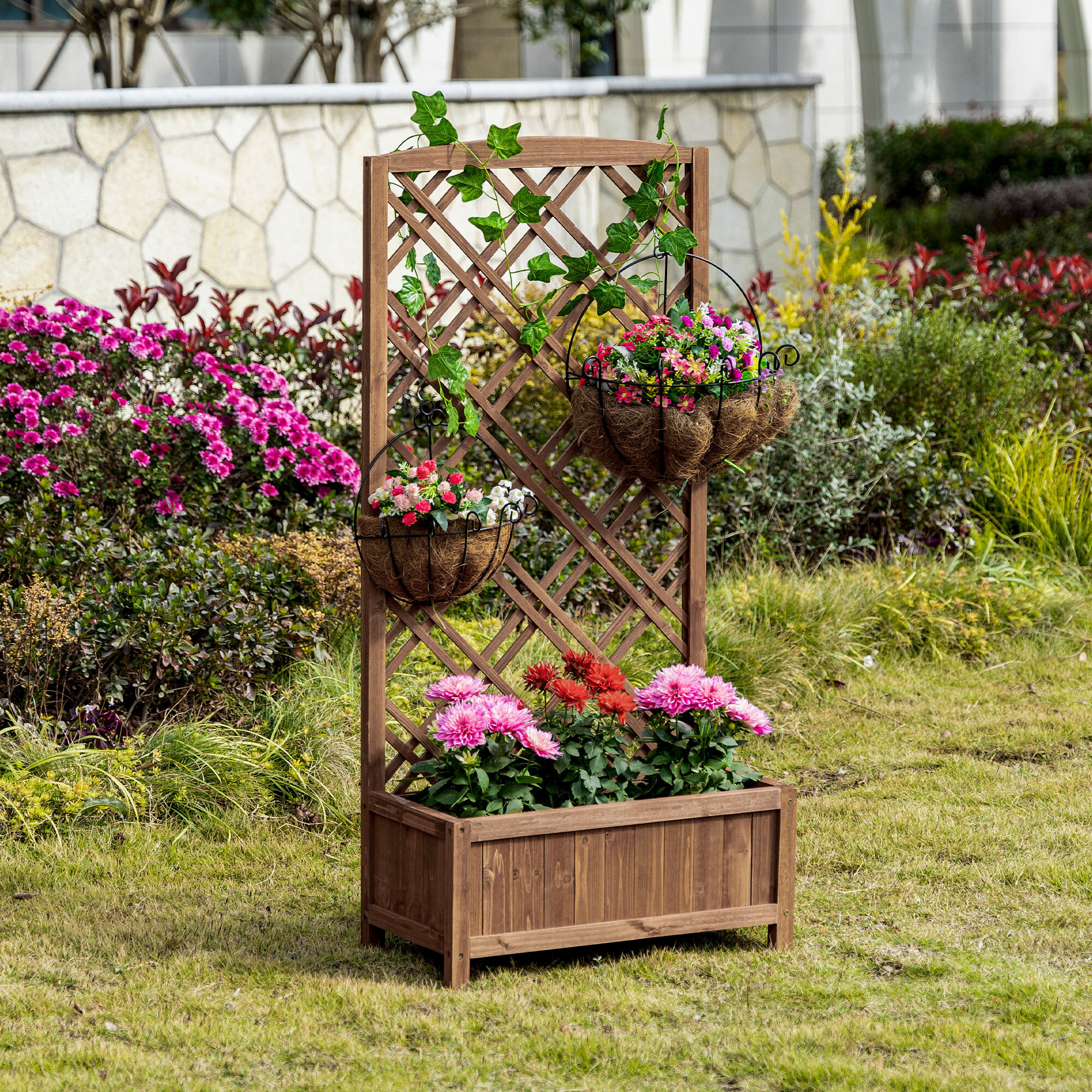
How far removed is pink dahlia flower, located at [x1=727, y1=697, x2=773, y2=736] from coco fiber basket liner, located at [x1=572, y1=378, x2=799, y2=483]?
24.6 inches

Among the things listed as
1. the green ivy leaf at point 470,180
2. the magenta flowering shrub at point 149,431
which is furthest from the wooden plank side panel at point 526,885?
the magenta flowering shrub at point 149,431

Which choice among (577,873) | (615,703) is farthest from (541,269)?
(577,873)

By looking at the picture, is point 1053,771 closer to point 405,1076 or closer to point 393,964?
point 393,964

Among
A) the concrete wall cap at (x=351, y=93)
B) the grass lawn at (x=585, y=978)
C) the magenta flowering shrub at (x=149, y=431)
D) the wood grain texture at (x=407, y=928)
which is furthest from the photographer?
the concrete wall cap at (x=351, y=93)

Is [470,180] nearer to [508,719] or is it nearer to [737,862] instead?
[508,719]

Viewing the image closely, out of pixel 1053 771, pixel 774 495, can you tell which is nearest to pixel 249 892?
pixel 1053 771

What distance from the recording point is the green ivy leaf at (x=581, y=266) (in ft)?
13.3

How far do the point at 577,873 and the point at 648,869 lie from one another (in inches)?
7.8

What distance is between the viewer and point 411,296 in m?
3.96

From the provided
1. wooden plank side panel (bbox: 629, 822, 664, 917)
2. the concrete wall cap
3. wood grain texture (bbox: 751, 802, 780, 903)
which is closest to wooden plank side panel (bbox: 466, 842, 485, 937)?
wooden plank side panel (bbox: 629, 822, 664, 917)

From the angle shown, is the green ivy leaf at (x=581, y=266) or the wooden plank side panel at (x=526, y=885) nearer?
the wooden plank side panel at (x=526, y=885)

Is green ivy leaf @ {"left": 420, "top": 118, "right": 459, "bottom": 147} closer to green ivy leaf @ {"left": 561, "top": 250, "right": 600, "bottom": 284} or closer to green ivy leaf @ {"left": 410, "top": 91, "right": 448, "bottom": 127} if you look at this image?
green ivy leaf @ {"left": 410, "top": 91, "right": 448, "bottom": 127}

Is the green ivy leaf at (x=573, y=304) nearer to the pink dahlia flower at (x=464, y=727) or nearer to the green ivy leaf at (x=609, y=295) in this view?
the green ivy leaf at (x=609, y=295)

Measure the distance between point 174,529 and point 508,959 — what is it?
8.39 ft
